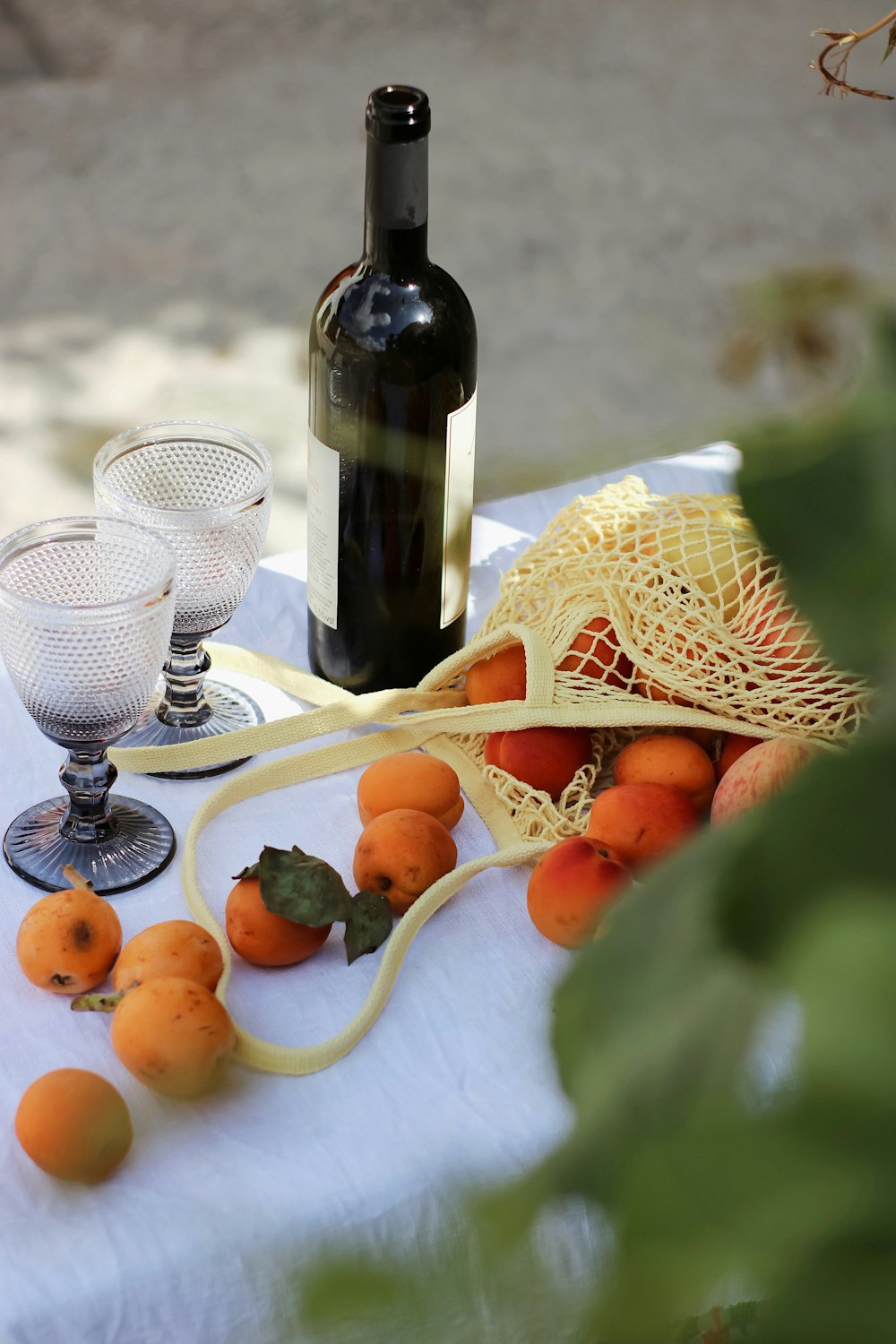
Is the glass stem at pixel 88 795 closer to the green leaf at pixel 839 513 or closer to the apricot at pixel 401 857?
the apricot at pixel 401 857

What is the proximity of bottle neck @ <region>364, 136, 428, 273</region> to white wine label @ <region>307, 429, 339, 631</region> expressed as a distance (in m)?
0.11

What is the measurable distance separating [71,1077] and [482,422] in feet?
6.33

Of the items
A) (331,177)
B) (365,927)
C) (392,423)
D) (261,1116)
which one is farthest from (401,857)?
(331,177)

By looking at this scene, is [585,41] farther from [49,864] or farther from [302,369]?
[302,369]

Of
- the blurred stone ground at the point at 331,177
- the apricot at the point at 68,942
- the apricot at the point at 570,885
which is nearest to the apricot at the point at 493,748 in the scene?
the apricot at the point at 570,885

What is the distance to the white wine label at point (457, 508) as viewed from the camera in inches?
30.6

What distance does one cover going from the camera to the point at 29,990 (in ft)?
2.02

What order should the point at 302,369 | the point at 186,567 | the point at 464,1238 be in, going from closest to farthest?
the point at 464,1238
the point at 302,369
the point at 186,567

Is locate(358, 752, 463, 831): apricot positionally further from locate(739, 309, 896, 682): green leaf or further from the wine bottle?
locate(739, 309, 896, 682): green leaf

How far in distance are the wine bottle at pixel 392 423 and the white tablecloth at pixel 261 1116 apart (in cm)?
14

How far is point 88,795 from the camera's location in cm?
69

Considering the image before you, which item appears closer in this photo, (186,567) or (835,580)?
(835,580)

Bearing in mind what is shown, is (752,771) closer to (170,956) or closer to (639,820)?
(639,820)

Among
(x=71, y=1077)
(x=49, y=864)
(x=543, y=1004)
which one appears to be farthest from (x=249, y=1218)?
(x=543, y=1004)
